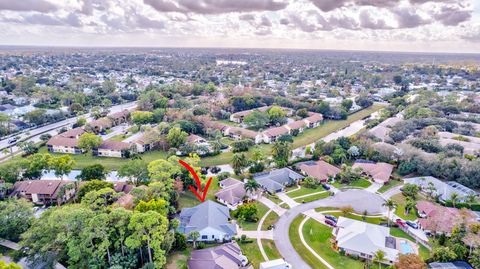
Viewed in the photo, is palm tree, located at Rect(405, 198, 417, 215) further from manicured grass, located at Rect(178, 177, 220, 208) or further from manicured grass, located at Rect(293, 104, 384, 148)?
manicured grass, located at Rect(293, 104, 384, 148)

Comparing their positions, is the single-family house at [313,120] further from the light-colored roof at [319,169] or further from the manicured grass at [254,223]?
the manicured grass at [254,223]

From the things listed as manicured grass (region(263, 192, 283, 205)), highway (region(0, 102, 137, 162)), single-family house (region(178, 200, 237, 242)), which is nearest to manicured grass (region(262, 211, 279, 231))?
manicured grass (region(263, 192, 283, 205))

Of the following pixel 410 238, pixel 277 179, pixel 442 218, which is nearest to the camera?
pixel 410 238

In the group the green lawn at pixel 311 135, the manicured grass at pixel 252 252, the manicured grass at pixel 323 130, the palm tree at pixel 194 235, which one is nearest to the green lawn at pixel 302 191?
the manicured grass at pixel 252 252

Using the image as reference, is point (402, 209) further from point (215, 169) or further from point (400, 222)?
point (215, 169)

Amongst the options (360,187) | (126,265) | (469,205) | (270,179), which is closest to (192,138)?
(270,179)

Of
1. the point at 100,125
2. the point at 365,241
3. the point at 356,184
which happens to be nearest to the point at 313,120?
the point at 356,184

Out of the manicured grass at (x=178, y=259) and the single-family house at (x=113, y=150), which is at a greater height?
the single-family house at (x=113, y=150)
